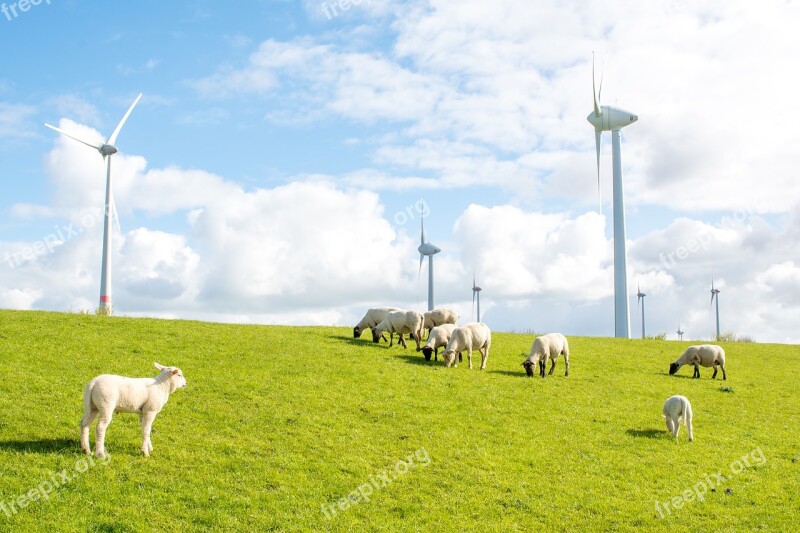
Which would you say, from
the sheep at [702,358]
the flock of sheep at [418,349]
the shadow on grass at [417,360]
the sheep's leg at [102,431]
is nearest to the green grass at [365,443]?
the shadow on grass at [417,360]

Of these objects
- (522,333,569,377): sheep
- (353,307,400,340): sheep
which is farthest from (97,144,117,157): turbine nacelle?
(522,333,569,377): sheep

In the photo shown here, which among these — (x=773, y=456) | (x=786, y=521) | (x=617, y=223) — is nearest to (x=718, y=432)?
(x=773, y=456)

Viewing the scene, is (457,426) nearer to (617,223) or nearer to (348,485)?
(348,485)

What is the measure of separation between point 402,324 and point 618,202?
116ft

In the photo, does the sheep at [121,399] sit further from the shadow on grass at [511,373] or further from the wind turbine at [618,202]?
the wind turbine at [618,202]

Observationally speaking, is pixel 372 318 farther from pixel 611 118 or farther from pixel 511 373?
pixel 611 118

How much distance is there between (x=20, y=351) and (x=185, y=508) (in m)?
14.2

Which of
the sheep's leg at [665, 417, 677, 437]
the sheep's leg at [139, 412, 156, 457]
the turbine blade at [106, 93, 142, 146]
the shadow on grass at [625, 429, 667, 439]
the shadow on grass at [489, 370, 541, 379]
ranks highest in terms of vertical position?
the turbine blade at [106, 93, 142, 146]

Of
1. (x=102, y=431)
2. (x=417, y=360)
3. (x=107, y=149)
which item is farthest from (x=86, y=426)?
(x=107, y=149)

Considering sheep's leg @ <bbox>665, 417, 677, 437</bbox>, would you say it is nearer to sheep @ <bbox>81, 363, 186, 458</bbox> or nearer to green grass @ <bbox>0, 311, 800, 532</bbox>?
green grass @ <bbox>0, 311, 800, 532</bbox>

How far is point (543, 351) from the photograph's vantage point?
28.2m

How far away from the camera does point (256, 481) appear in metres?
14.9

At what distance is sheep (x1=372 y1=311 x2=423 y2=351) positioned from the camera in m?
30.6

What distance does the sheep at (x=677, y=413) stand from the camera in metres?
20.5
